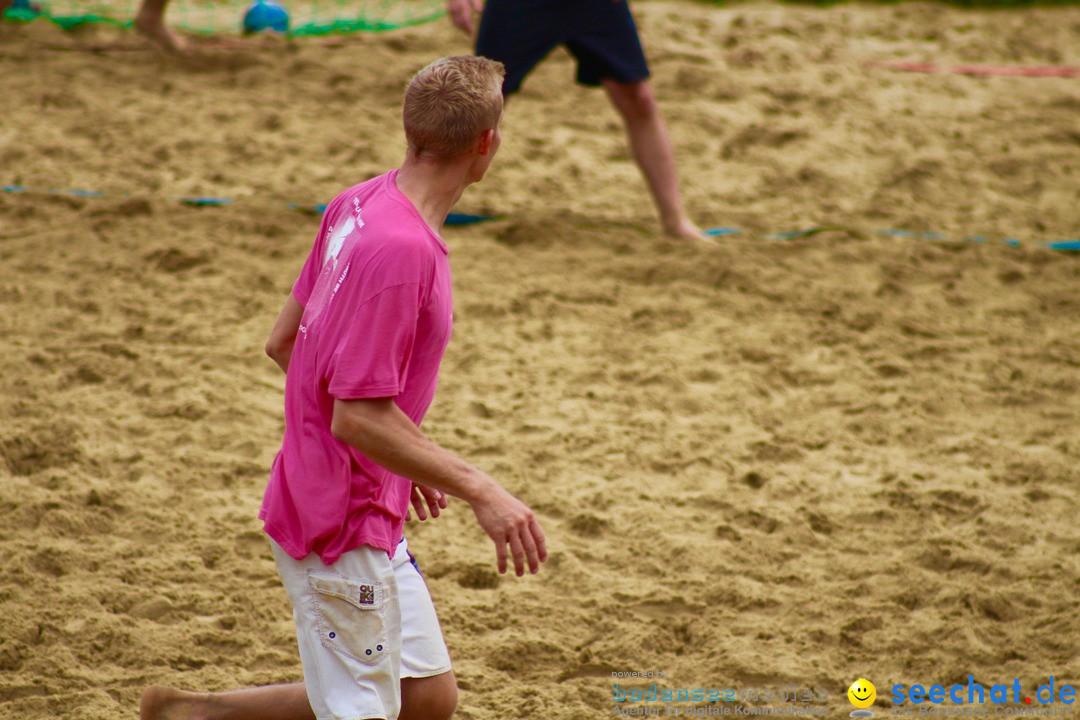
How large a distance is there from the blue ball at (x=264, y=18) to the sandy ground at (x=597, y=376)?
44 centimetres

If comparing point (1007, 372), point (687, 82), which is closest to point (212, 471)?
point (1007, 372)

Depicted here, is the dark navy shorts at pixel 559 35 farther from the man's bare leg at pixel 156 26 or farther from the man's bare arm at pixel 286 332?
the man's bare leg at pixel 156 26

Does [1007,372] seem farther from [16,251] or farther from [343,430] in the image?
[16,251]

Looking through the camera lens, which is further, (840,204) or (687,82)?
(687,82)

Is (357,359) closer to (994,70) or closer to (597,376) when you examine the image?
(597,376)

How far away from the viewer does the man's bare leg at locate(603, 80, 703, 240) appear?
5434 millimetres

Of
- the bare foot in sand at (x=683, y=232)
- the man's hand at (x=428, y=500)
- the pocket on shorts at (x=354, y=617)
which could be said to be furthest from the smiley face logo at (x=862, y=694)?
the bare foot in sand at (x=683, y=232)

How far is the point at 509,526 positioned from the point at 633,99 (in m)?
3.72

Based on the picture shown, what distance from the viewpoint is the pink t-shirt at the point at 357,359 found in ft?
6.59

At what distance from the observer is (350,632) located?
7.07 ft

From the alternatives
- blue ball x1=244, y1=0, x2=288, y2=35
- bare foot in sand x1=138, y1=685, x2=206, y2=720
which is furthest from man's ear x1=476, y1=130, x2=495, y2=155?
blue ball x1=244, y1=0, x2=288, y2=35

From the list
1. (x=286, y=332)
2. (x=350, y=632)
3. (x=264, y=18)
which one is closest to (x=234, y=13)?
(x=264, y=18)

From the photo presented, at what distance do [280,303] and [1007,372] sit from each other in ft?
9.77

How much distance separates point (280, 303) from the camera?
4922 millimetres
